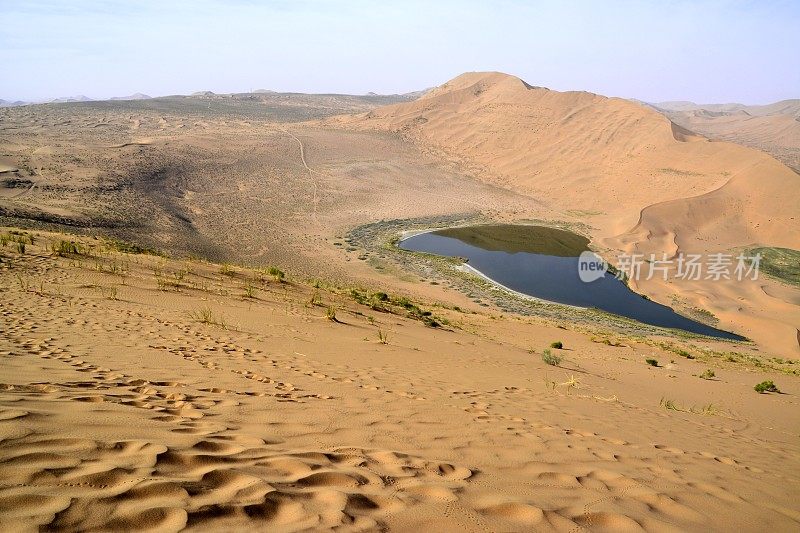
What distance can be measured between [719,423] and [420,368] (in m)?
4.52

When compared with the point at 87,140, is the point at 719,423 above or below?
below

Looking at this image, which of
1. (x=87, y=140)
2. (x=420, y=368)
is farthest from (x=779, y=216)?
(x=87, y=140)

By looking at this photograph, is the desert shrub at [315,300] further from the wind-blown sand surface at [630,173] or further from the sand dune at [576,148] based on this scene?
the sand dune at [576,148]

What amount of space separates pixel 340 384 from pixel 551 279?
2362 cm

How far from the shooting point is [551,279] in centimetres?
2731

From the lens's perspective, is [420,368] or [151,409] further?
[420,368]

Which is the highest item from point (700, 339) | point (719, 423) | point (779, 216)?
point (779, 216)

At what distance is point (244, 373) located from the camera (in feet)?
18.5

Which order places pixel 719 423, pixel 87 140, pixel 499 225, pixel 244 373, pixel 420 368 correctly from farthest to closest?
pixel 87 140
pixel 499 225
pixel 420 368
pixel 719 423
pixel 244 373

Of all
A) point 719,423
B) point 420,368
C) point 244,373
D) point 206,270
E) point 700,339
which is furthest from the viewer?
point 700,339

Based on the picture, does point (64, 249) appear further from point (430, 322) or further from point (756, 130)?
point (756, 130)

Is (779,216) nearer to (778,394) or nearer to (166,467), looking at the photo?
(778,394)

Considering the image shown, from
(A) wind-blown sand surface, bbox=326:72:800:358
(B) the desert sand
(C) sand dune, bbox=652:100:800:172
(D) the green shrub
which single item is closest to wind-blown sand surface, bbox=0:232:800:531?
(B) the desert sand

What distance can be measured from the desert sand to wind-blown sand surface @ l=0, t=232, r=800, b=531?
0.02m
